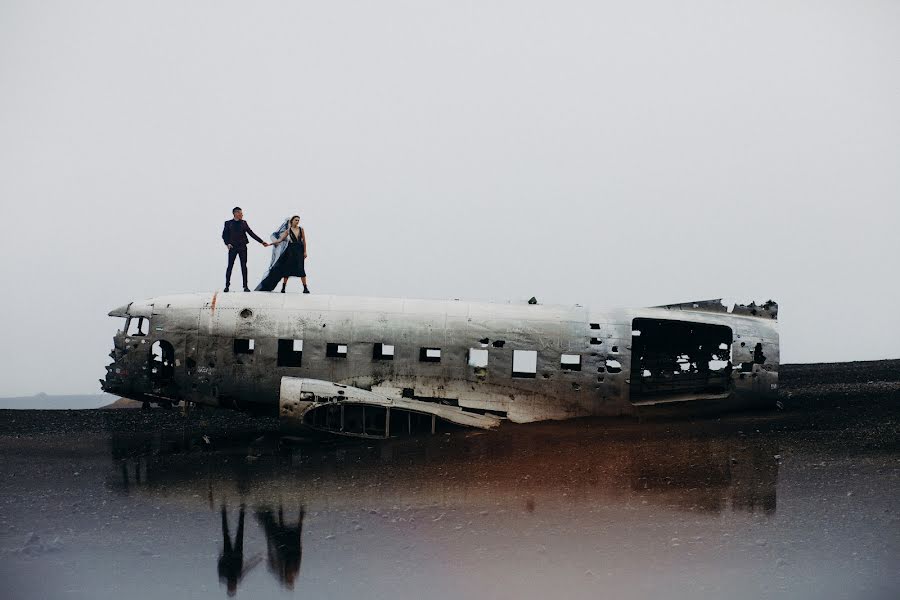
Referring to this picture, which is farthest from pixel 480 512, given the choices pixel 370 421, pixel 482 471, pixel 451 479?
pixel 370 421

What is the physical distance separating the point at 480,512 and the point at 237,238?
12.6 m

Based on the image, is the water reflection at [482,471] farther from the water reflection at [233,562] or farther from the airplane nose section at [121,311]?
the airplane nose section at [121,311]

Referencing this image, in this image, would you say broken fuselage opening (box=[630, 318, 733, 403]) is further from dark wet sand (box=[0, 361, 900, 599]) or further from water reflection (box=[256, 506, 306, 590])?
water reflection (box=[256, 506, 306, 590])

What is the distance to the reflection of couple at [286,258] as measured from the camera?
2259 centimetres

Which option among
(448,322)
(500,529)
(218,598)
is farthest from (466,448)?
(218,598)

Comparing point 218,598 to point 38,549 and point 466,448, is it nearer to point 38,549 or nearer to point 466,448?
point 38,549

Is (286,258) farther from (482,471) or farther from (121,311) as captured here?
(482,471)

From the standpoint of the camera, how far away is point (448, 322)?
20.8m

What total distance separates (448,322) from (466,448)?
377 centimetres

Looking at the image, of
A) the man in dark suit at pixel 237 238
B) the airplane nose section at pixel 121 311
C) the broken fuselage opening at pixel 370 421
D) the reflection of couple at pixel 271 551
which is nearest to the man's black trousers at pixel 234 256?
the man in dark suit at pixel 237 238

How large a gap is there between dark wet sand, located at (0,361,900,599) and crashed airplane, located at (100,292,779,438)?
2.70 ft

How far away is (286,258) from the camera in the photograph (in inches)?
893

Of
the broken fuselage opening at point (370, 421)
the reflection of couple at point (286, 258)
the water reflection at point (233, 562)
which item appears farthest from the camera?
the reflection of couple at point (286, 258)

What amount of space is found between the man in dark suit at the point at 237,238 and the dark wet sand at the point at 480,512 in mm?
5570
